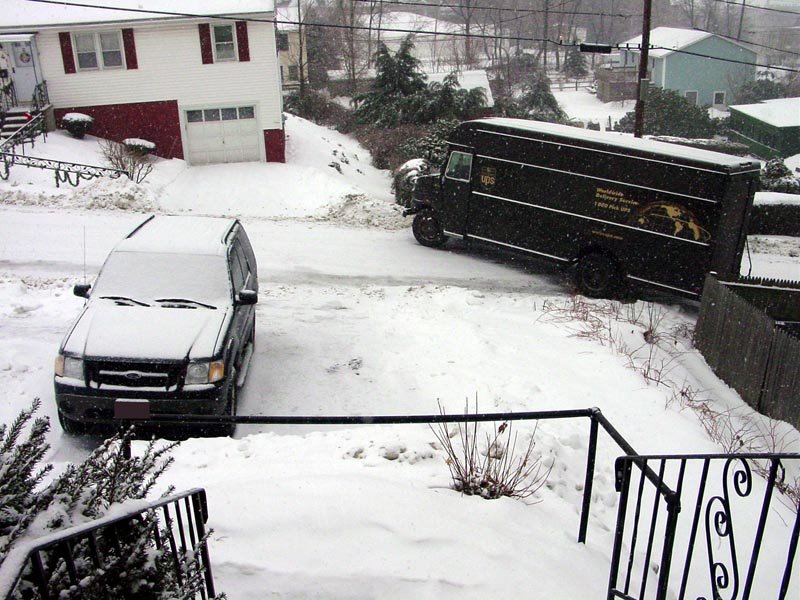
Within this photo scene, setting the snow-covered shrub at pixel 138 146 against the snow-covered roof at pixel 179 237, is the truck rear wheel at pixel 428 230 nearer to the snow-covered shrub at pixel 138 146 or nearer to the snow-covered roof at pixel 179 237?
the snow-covered roof at pixel 179 237

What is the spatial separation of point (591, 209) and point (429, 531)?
373 inches

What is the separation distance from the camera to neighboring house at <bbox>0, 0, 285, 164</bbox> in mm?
23562

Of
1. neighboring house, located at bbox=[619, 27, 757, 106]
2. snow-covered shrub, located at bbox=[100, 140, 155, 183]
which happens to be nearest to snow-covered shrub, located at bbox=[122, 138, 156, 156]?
snow-covered shrub, located at bbox=[100, 140, 155, 183]

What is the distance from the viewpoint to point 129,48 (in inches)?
944

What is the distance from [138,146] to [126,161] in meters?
3.15

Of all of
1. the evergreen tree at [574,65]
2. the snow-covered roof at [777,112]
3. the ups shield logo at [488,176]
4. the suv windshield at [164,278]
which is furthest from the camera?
the evergreen tree at [574,65]

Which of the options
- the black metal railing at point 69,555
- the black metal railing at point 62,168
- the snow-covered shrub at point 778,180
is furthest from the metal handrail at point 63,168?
the snow-covered shrub at point 778,180

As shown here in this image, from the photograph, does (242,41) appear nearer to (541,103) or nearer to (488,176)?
(488,176)

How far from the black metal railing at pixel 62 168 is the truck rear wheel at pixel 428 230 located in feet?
31.6

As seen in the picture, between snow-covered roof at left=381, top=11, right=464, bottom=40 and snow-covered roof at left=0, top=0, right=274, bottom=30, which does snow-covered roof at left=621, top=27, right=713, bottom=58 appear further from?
snow-covered roof at left=0, top=0, right=274, bottom=30

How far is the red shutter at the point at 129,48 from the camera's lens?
23.7 meters

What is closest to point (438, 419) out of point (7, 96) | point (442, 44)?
point (7, 96)

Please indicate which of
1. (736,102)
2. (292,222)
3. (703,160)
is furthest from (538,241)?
(736,102)

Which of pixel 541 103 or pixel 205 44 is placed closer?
pixel 205 44
